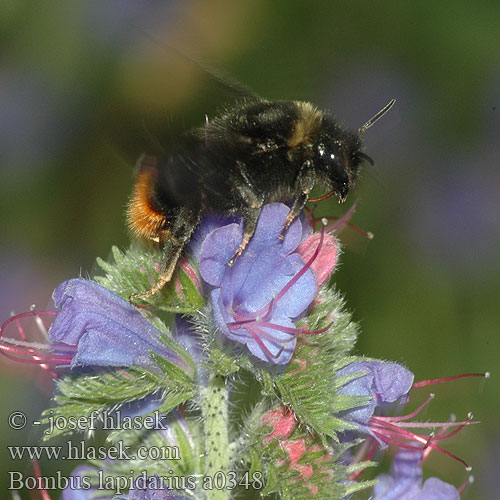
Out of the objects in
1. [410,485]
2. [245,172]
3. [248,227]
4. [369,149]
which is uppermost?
[369,149]

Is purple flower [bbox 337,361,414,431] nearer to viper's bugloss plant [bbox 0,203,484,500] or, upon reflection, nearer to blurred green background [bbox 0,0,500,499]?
viper's bugloss plant [bbox 0,203,484,500]

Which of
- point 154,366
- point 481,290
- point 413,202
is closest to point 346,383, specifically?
Answer: point 154,366

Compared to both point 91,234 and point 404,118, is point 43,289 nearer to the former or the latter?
point 91,234

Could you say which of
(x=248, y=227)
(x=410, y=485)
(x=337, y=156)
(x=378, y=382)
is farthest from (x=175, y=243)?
(x=410, y=485)

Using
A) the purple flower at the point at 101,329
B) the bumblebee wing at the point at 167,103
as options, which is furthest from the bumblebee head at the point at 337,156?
the purple flower at the point at 101,329

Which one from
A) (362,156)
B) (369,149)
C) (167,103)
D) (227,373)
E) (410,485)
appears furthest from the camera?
(369,149)

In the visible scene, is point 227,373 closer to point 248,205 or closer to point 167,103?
point 248,205

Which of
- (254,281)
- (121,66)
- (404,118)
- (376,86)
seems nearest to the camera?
(254,281)
